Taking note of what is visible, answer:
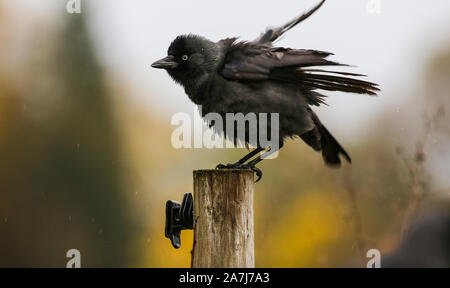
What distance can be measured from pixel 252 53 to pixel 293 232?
7.91m

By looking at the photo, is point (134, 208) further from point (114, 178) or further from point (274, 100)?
point (274, 100)

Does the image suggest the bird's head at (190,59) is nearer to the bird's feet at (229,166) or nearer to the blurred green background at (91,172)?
the bird's feet at (229,166)

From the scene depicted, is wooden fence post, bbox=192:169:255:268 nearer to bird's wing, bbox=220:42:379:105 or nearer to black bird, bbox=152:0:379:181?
black bird, bbox=152:0:379:181

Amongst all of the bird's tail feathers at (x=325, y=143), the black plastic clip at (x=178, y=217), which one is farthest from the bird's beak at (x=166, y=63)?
the black plastic clip at (x=178, y=217)

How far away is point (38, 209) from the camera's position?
1706cm

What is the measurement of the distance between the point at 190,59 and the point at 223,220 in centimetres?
231

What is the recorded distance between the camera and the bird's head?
5844 mm

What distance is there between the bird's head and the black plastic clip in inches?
64.2

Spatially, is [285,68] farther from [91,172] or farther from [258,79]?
[91,172]

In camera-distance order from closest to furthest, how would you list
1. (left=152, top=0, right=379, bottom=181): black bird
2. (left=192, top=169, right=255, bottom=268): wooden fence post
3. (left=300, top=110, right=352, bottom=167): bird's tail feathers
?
(left=192, top=169, right=255, bottom=268): wooden fence post < (left=152, top=0, right=379, bottom=181): black bird < (left=300, top=110, right=352, bottom=167): bird's tail feathers

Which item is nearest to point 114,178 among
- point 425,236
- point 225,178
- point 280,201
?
point 280,201

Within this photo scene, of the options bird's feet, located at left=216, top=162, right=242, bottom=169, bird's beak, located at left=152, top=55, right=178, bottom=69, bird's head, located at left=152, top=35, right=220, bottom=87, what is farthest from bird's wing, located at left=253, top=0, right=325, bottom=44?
bird's feet, located at left=216, top=162, right=242, bottom=169

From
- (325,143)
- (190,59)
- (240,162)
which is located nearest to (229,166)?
(240,162)

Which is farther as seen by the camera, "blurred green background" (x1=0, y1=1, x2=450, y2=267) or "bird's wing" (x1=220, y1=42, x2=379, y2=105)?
"blurred green background" (x1=0, y1=1, x2=450, y2=267)
